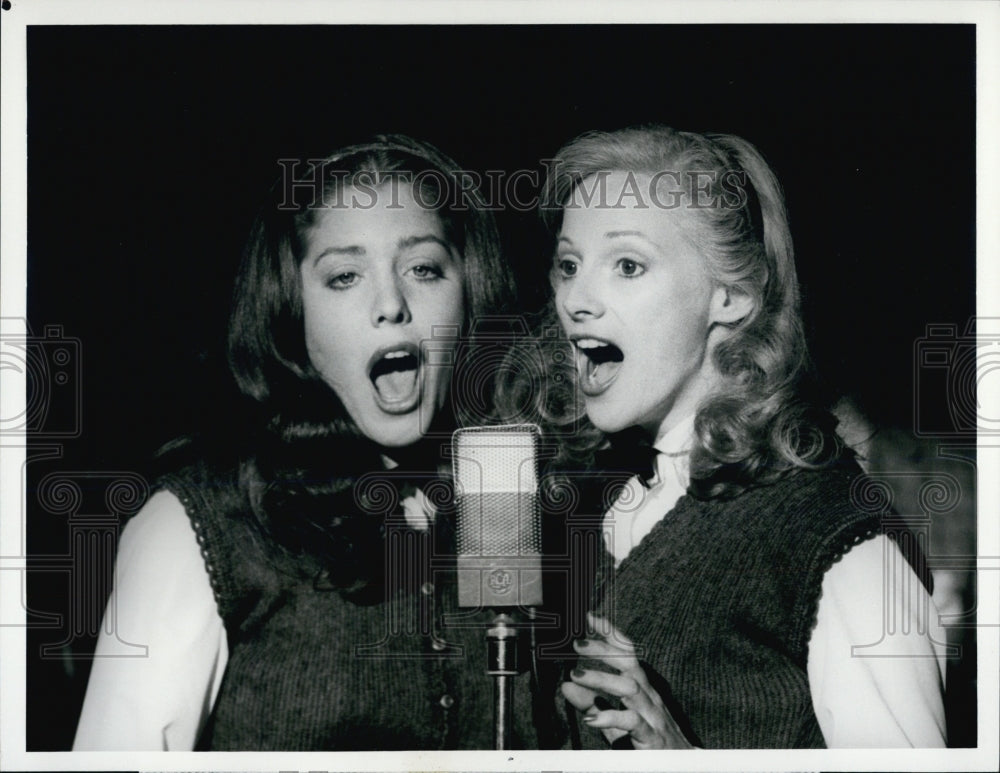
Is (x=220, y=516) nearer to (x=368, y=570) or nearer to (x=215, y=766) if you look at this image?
(x=368, y=570)

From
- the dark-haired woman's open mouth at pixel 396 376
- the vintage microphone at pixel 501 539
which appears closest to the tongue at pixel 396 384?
the dark-haired woman's open mouth at pixel 396 376

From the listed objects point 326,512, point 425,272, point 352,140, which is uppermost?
point 352,140

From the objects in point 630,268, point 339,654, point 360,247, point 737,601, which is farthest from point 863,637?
point 360,247

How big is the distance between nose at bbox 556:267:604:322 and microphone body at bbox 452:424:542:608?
0.99 feet

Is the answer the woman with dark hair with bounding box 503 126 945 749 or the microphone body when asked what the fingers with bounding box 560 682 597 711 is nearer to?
the woman with dark hair with bounding box 503 126 945 749

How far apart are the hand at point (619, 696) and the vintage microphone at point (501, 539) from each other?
15 cm

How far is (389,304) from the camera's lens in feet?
7.53

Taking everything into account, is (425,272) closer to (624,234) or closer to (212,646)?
(624,234)

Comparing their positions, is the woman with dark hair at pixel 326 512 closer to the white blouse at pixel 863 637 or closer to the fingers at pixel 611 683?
the fingers at pixel 611 683

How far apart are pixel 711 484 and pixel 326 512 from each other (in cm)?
79

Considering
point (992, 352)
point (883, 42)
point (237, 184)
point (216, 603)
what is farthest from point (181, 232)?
point (992, 352)

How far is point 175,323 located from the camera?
92.4 inches

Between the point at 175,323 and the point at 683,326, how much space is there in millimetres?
1055

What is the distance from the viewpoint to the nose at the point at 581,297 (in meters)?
2.31
